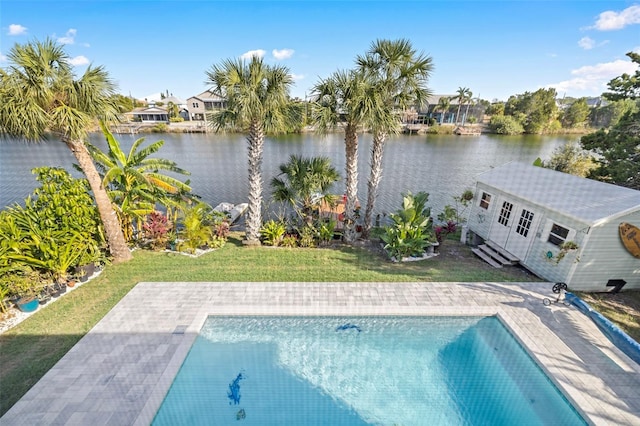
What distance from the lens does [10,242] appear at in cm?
753

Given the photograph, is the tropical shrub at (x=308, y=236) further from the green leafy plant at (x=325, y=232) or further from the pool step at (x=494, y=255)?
the pool step at (x=494, y=255)

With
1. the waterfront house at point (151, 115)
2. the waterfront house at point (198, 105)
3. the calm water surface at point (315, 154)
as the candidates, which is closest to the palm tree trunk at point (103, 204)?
the calm water surface at point (315, 154)

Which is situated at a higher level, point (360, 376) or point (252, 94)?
point (252, 94)

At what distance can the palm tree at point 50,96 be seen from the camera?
740cm

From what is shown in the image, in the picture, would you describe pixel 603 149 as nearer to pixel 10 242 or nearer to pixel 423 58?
pixel 423 58

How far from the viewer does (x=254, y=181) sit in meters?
11.3

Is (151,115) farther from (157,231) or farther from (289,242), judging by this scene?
(289,242)

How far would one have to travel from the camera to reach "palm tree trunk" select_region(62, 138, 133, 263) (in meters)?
8.98

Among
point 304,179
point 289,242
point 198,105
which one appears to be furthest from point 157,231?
point 198,105

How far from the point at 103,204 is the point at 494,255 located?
1402 centimetres

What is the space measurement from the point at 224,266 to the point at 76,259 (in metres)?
4.43

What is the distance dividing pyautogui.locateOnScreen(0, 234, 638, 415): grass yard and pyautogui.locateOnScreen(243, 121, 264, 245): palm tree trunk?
2.19 ft

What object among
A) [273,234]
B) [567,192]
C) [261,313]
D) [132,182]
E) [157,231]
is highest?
[567,192]

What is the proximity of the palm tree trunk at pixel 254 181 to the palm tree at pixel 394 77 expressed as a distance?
4.21 m
